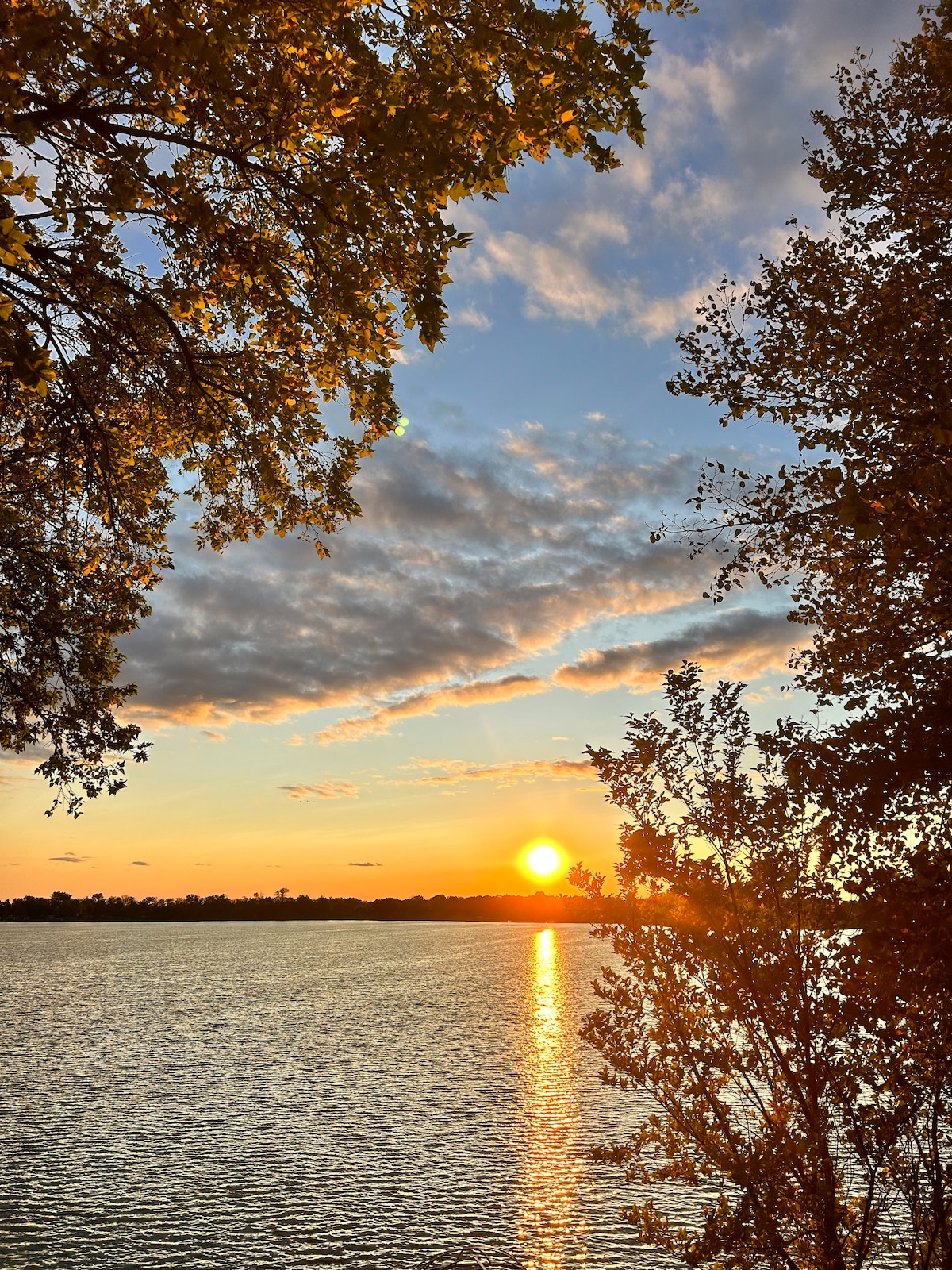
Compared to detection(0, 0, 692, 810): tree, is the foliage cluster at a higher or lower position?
lower

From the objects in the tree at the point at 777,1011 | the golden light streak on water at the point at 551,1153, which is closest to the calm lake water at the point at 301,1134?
the golden light streak on water at the point at 551,1153

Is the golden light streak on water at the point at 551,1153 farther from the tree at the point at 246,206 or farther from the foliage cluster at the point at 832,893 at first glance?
the tree at the point at 246,206

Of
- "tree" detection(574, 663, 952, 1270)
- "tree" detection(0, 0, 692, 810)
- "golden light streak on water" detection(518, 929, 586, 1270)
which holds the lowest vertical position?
"golden light streak on water" detection(518, 929, 586, 1270)

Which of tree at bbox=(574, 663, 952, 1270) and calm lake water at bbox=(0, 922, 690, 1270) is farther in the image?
calm lake water at bbox=(0, 922, 690, 1270)

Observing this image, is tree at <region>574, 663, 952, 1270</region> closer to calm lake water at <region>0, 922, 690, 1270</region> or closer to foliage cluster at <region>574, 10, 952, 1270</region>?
foliage cluster at <region>574, 10, 952, 1270</region>

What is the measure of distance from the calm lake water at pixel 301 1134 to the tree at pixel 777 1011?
6850 millimetres

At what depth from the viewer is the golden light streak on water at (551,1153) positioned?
1387cm

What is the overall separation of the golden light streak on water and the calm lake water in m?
0.06

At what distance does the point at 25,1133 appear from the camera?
67.2 feet

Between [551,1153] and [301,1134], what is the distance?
6.07 meters

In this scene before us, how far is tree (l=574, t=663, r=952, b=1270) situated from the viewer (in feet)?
24.5

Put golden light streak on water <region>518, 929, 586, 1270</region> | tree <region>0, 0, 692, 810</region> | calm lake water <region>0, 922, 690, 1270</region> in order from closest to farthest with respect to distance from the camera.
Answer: tree <region>0, 0, 692, 810</region> < golden light streak on water <region>518, 929, 586, 1270</region> < calm lake water <region>0, 922, 690, 1270</region>

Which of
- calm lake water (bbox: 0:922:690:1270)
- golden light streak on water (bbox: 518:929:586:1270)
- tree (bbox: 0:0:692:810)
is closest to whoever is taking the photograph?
tree (bbox: 0:0:692:810)

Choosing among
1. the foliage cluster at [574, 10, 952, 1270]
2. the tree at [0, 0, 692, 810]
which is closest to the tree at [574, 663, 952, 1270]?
the foliage cluster at [574, 10, 952, 1270]
